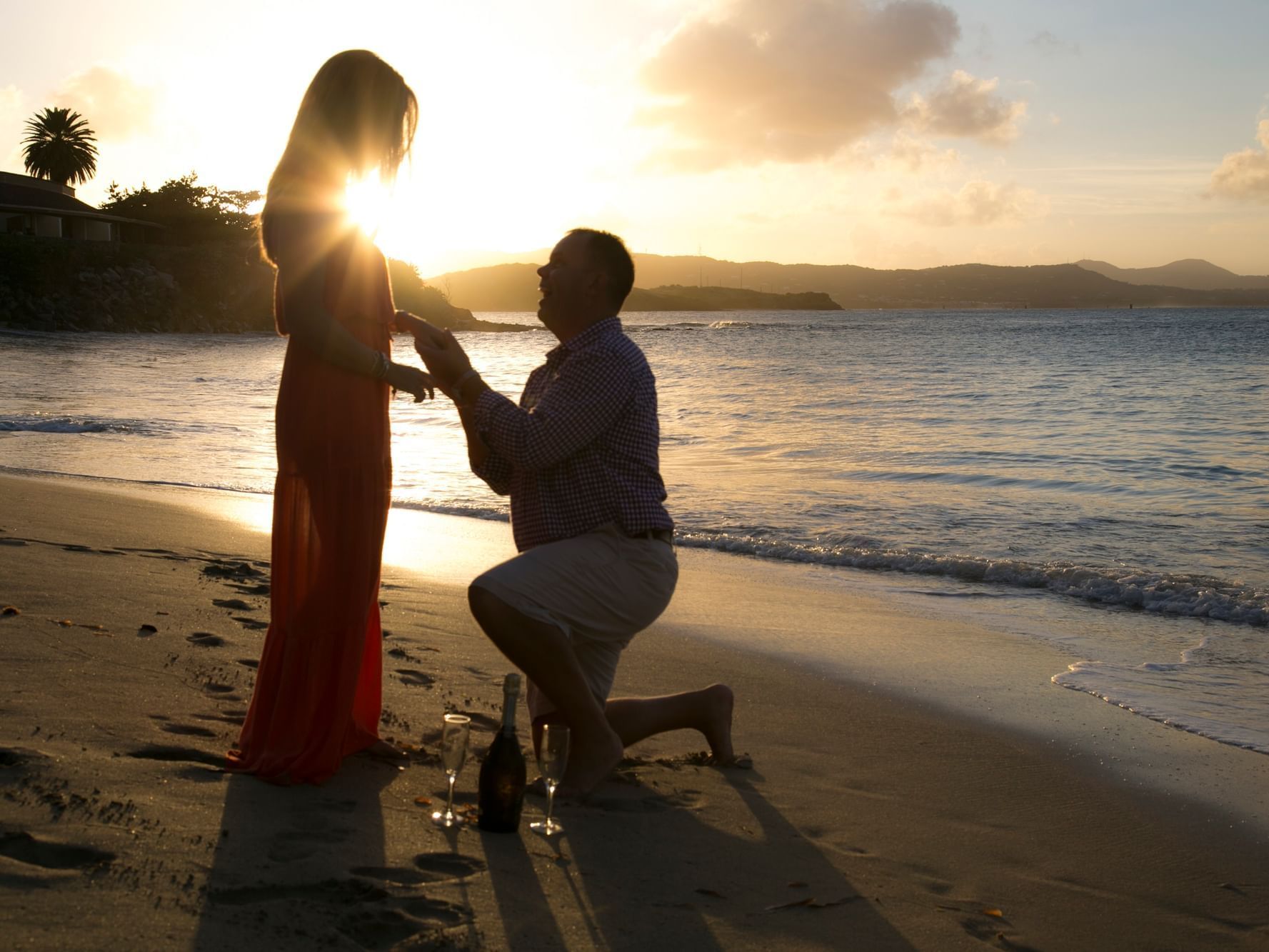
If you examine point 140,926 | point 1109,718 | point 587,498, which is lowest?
point 1109,718

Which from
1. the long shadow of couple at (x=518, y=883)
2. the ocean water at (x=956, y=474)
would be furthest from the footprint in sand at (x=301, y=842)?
the ocean water at (x=956, y=474)

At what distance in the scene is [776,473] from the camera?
13.9 metres

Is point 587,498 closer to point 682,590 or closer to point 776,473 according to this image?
point 682,590

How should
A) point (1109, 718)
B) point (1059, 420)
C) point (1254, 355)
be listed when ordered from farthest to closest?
point (1254, 355)
point (1059, 420)
point (1109, 718)

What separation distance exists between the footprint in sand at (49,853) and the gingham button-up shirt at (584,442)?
4.37ft

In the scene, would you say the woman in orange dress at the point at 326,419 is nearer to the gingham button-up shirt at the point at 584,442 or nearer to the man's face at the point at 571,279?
the gingham button-up shirt at the point at 584,442

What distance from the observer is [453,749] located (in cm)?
305

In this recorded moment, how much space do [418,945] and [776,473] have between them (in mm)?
11765

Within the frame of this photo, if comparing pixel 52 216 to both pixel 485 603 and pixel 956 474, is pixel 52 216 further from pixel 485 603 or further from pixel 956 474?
pixel 485 603

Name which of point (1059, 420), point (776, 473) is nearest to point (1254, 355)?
point (1059, 420)

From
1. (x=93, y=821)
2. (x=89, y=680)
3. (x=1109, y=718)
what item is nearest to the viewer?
(x=93, y=821)

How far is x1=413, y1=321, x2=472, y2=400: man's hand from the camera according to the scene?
333cm

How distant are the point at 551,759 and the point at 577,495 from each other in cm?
77

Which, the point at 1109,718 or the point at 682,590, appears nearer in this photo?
the point at 1109,718
